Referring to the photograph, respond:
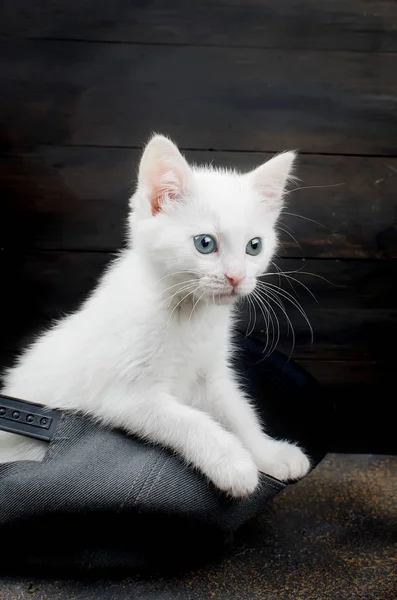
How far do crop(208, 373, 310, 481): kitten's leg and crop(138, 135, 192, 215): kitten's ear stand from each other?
0.32 m

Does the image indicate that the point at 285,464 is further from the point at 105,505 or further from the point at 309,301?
the point at 309,301

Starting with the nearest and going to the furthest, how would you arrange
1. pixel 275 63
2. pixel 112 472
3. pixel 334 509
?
pixel 112 472 → pixel 334 509 → pixel 275 63

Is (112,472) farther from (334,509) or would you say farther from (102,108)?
(102,108)

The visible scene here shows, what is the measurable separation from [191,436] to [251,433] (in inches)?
7.2

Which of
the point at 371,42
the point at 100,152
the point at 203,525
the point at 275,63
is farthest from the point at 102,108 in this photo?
the point at 203,525

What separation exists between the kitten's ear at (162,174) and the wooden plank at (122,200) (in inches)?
18.9

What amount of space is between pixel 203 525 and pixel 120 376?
238 millimetres

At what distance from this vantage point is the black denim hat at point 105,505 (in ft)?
3.08

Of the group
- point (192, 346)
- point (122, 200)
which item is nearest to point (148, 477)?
point (192, 346)

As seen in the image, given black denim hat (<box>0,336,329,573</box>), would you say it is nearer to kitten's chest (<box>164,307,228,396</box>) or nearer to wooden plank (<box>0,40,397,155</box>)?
kitten's chest (<box>164,307,228,396</box>)

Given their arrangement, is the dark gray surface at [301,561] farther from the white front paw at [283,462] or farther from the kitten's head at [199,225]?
the kitten's head at [199,225]

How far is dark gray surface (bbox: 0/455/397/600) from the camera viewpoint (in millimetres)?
962

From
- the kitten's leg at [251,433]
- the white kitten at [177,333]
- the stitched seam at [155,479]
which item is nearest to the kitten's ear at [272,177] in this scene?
the white kitten at [177,333]

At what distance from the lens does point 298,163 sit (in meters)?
1.48
